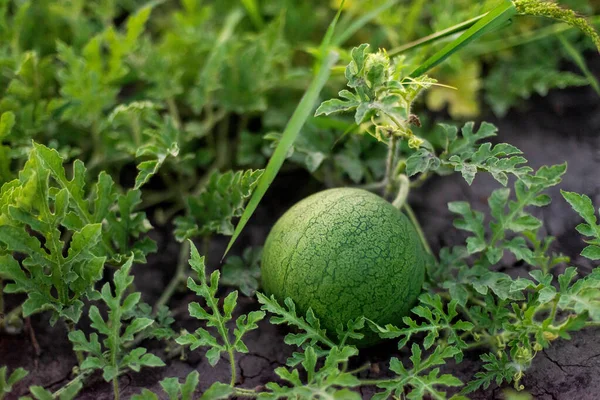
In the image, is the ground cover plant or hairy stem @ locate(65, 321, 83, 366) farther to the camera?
hairy stem @ locate(65, 321, 83, 366)

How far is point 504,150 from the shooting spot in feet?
7.23

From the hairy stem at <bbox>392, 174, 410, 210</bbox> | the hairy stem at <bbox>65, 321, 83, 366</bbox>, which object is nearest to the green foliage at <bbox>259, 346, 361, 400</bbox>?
the hairy stem at <bbox>392, 174, 410, 210</bbox>

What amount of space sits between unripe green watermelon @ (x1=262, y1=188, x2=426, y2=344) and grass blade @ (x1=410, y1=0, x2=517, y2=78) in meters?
0.61

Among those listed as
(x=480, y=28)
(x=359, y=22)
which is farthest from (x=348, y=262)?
(x=359, y=22)

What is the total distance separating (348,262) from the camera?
2135 millimetres

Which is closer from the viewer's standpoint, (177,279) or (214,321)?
(214,321)

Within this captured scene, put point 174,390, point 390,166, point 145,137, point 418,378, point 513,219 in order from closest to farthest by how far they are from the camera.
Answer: point 174,390
point 418,378
point 513,219
point 390,166
point 145,137

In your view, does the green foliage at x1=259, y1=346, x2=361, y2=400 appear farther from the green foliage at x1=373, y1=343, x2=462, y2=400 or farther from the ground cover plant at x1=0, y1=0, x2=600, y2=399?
the green foliage at x1=373, y1=343, x2=462, y2=400

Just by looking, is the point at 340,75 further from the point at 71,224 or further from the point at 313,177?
the point at 71,224

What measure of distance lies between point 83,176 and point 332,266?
40.4 inches

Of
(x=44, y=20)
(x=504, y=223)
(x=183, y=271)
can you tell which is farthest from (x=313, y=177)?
(x=44, y=20)

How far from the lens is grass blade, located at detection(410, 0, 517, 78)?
229 cm

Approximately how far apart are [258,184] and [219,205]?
27 cm

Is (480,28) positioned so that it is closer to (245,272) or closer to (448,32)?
(448,32)
